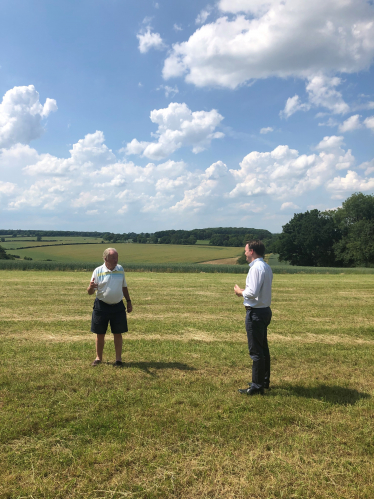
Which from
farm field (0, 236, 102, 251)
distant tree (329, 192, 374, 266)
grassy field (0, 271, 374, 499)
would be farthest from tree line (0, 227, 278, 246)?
grassy field (0, 271, 374, 499)

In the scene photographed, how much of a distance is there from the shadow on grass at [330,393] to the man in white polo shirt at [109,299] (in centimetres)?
312

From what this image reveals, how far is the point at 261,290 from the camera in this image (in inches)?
192

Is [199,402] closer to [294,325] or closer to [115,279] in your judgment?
[115,279]

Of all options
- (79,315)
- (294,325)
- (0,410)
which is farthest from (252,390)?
(79,315)

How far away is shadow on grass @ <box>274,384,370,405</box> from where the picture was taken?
4.75m

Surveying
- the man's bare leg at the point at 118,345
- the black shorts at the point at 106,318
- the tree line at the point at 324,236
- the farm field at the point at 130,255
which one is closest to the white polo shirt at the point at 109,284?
the black shorts at the point at 106,318

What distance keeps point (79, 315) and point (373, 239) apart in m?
58.0

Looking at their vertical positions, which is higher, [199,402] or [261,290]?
[261,290]

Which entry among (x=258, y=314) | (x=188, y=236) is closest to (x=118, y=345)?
(x=258, y=314)

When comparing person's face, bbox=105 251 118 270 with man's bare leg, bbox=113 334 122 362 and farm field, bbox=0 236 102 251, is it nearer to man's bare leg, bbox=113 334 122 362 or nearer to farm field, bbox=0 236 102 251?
man's bare leg, bbox=113 334 122 362

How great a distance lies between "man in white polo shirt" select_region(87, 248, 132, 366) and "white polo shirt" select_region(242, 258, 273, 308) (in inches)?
96.1

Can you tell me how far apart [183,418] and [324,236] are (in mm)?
65402

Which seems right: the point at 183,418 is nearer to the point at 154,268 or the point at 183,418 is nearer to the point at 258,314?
the point at 258,314

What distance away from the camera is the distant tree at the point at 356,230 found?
56438 mm
